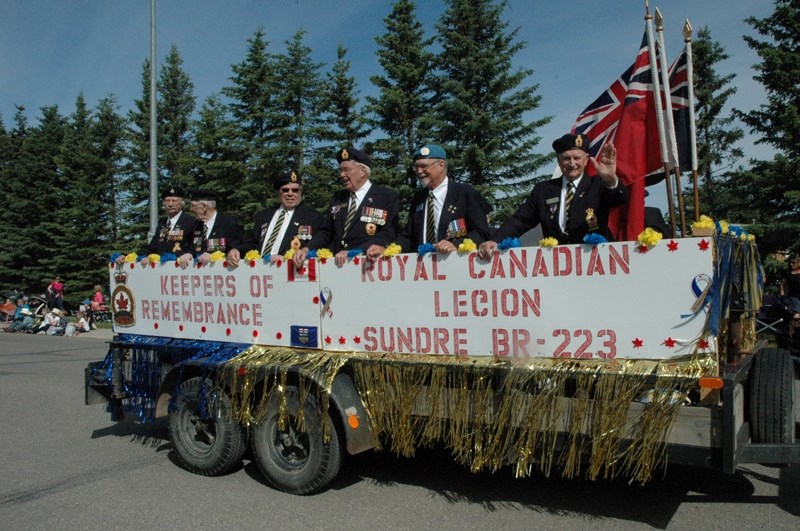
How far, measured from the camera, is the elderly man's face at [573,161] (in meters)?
4.59

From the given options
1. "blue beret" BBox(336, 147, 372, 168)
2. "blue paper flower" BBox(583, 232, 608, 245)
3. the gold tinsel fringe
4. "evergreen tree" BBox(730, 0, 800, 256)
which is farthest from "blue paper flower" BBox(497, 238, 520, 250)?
"evergreen tree" BBox(730, 0, 800, 256)

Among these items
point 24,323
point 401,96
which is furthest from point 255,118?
point 24,323

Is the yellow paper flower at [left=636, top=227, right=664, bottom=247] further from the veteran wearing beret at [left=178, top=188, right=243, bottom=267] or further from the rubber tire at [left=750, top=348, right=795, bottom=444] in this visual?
the veteran wearing beret at [left=178, top=188, right=243, bottom=267]

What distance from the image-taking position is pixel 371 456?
18.9ft

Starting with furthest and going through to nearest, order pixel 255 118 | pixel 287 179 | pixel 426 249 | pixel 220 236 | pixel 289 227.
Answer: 1. pixel 255 118
2. pixel 220 236
3. pixel 287 179
4. pixel 289 227
5. pixel 426 249

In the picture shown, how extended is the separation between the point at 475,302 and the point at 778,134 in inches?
582

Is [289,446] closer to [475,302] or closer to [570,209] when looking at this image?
[475,302]

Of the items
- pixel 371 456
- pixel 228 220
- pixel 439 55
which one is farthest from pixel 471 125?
pixel 371 456

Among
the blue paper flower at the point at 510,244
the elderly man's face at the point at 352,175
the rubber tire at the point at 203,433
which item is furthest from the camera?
the elderly man's face at the point at 352,175

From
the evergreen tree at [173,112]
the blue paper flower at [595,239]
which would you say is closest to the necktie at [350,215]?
the blue paper flower at [595,239]

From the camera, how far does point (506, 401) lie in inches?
156

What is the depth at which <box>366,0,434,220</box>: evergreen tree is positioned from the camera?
20234 millimetres

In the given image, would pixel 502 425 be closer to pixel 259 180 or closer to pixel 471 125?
pixel 471 125

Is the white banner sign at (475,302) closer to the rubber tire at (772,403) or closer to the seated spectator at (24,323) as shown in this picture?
the rubber tire at (772,403)
